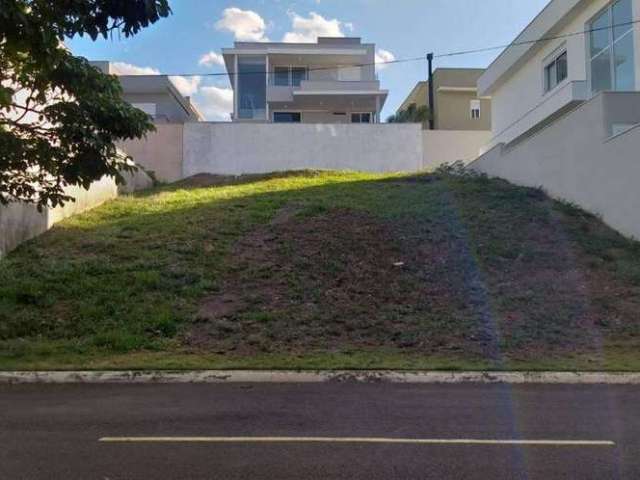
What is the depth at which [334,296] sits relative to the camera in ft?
41.2

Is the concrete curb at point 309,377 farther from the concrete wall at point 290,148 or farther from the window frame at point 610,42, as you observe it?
the concrete wall at point 290,148

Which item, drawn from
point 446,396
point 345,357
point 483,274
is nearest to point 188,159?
point 483,274

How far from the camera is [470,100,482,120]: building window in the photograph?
1774 inches

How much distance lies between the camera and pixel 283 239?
15938 mm

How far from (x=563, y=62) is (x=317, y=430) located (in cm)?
2064

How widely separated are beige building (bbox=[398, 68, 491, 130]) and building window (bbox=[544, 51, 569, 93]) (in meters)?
19.3

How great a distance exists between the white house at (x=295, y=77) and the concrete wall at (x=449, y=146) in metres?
14.2

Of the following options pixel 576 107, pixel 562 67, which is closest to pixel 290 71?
pixel 562 67

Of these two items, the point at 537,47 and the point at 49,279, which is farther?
the point at 537,47

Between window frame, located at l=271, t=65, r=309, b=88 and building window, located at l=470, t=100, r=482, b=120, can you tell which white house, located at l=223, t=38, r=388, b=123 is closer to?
window frame, located at l=271, t=65, r=309, b=88

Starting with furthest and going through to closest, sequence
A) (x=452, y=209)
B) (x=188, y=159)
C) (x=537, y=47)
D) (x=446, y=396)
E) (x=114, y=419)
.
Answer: (x=188, y=159)
(x=537, y=47)
(x=452, y=209)
(x=446, y=396)
(x=114, y=419)

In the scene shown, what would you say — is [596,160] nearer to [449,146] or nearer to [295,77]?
[449,146]

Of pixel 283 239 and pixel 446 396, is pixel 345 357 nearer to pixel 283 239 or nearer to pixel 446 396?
pixel 446 396

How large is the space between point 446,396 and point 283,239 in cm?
862
